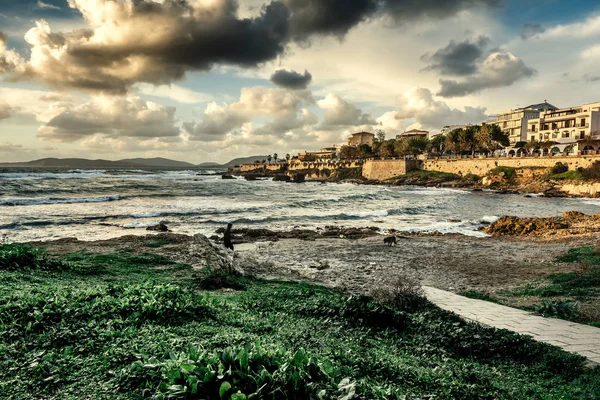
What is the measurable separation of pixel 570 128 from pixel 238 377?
104 metres

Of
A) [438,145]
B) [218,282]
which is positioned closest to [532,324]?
[218,282]

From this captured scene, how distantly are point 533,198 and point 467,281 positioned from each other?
1814 inches

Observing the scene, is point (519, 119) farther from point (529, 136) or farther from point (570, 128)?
point (570, 128)

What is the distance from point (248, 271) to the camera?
48.4 feet

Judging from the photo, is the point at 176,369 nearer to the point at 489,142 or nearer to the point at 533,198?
the point at 533,198

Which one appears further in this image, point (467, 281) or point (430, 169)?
point (430, 169)

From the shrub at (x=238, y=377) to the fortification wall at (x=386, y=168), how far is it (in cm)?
9961

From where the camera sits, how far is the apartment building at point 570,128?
72.5 meters

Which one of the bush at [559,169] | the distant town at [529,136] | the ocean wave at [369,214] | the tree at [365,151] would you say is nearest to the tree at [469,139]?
the distant town at [529,136]

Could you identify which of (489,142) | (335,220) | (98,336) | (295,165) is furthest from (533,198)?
(295,165)

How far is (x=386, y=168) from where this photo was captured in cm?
10344

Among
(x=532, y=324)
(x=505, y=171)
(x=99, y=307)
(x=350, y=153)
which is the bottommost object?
(x=532, y=324)

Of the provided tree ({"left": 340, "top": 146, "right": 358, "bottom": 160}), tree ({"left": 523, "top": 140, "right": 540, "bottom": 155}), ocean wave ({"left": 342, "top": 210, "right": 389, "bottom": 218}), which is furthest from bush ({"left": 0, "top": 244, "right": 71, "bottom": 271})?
tree ({"left": 340, "top": 146, "right": 358, "bottom": 160})

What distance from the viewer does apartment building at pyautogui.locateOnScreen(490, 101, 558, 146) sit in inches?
3927
